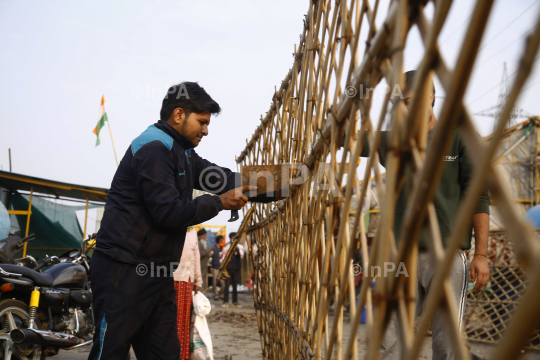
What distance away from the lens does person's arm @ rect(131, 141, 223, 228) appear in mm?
2076

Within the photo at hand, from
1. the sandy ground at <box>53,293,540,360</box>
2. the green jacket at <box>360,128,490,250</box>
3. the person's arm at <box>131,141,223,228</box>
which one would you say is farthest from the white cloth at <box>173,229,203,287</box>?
the green jacket at <box>360,128,490,250</box>

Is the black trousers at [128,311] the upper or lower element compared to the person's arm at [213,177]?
lower

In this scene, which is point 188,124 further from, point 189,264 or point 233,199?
point 189,264

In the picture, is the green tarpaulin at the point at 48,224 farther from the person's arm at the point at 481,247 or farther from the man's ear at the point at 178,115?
the person's arm at the point at 481,247

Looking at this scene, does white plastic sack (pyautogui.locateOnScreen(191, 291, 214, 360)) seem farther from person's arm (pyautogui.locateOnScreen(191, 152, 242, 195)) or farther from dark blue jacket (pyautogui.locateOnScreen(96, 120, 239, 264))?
dark blue jacket (pyautogui.locateOnScreen(96, 120, 239, 264))

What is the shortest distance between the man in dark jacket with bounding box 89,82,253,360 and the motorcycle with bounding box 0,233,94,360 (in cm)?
252

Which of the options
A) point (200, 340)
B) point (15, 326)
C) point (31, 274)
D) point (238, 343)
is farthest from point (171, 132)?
point (238, 343)

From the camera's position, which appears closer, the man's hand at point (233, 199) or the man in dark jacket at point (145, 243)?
the man in dark jacket at point (145, 243)

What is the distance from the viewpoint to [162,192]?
209 centimetres

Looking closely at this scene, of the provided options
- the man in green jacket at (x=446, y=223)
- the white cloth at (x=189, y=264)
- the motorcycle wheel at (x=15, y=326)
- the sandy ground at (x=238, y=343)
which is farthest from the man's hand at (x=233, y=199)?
the motorcycle wheel at (x=15, y=326)

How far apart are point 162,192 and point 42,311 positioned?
3.59 metres

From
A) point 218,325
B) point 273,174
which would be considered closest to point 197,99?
point 273,174

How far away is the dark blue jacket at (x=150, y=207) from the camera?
209 centimetres

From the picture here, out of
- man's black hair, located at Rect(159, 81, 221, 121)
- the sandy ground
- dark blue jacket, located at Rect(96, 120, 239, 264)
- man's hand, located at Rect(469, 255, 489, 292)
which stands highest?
man's black hair, located at Rect(159, 81, 221, 121)
